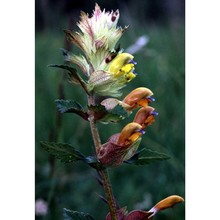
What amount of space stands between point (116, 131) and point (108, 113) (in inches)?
44.5

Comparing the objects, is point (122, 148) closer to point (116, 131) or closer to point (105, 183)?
point (105, 183)

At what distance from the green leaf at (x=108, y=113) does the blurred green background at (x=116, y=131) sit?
40 centimetres

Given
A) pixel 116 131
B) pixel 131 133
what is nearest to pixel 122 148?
pixel 131 133

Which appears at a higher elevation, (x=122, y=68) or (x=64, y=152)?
(x=122, y=68)

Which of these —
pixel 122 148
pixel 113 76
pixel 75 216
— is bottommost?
pixel 75 216

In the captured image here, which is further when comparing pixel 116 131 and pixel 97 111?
pixel 116 131

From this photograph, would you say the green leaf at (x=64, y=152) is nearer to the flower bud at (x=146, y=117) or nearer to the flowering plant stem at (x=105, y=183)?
the flowering plant stem at (x=105, y=183)

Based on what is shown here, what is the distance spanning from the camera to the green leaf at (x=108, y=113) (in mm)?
833

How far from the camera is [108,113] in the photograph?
33.2 inches

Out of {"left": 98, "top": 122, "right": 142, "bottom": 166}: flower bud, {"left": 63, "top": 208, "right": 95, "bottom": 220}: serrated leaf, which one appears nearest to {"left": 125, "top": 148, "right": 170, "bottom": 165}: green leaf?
{"left": 98, "top": 122, "right": 142, "bottom": 166}: flower bud

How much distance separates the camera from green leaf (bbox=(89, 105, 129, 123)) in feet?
2.73

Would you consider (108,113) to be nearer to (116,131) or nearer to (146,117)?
(146,117)

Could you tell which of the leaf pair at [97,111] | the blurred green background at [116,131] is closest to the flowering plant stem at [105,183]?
the leaf pair at [97,111]

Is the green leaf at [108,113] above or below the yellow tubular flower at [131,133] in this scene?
above
